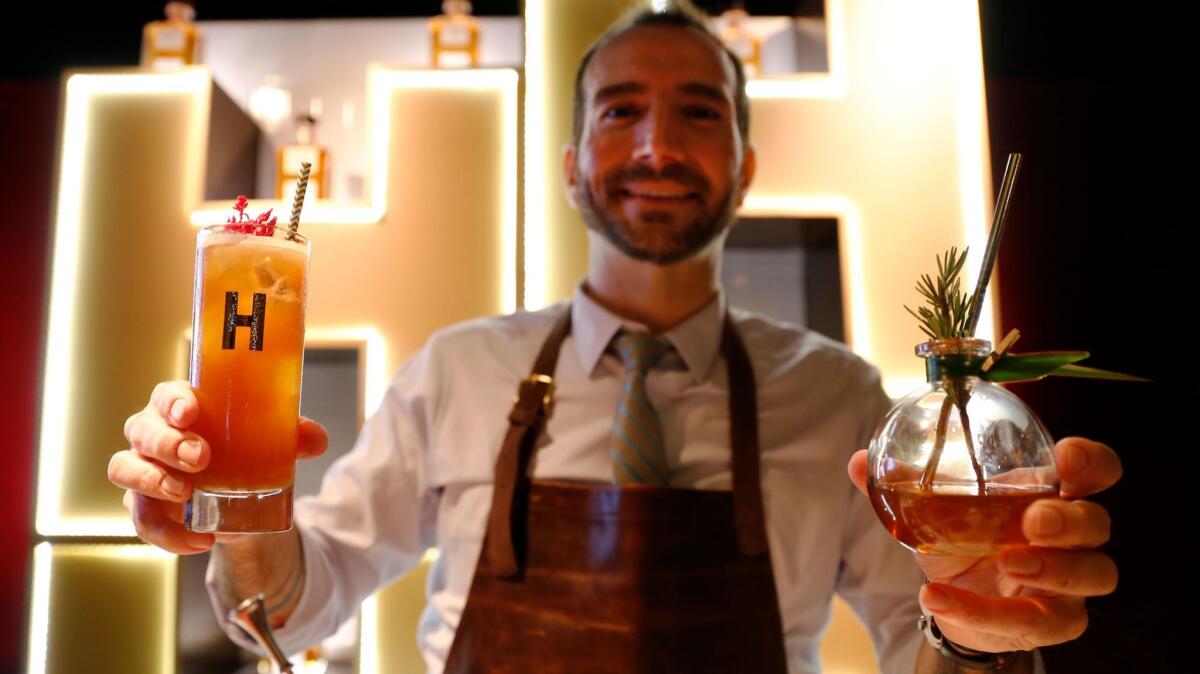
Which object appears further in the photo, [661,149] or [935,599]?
[661,149]

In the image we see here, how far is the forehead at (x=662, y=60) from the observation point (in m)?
1.94

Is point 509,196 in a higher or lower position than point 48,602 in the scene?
higher

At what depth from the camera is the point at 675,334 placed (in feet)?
6.30

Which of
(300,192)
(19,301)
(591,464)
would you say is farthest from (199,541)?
(19,301)

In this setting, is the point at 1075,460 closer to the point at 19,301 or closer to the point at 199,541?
the point at 199,541

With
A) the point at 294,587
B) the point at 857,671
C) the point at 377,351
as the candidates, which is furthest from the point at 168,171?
the point at 857,671

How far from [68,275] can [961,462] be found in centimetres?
236

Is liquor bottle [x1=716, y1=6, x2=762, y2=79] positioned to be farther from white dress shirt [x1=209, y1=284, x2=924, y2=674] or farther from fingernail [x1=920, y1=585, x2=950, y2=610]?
fingernail [x1=920, y1=585, x2=950, y2=610]

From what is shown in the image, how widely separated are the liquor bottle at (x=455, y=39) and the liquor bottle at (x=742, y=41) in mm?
727

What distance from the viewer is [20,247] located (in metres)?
2.54

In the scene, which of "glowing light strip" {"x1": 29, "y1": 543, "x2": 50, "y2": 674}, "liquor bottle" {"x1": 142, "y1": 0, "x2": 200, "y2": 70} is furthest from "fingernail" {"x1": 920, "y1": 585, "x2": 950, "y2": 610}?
"liquor bottle" {"x1": 142, "y1": 0, "x2": 200, "y2": 70}

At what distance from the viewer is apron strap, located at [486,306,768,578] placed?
66.1 inches

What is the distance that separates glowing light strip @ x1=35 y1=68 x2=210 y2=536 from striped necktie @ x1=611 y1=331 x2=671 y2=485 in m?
1.42

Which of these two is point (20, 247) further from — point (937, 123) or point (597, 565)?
point (937, 123)
